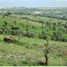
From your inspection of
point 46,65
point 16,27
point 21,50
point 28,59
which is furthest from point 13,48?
point 16,27

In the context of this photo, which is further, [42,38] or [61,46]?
[42,38]

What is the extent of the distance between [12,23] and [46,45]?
29.6m

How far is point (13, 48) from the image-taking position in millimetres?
61219

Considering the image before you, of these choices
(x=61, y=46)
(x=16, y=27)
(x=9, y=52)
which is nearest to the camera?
(x=9, y=52)

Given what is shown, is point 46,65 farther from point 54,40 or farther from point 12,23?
point 12,23

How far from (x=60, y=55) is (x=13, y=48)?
10046 mm

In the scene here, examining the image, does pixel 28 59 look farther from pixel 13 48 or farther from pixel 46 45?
pixel 46 45

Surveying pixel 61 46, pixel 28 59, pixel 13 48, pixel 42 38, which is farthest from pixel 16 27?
pixel 28 59

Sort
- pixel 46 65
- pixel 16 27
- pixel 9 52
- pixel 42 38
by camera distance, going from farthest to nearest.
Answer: pixel 16 27
pixel 42 38
pixel 9 52
pixel 46 65

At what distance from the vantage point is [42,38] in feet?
262

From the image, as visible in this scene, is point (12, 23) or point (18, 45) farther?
point (12, 23)

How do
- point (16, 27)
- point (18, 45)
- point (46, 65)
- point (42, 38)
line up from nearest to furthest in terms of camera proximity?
point (46, 65) → point (18, 45) → point (42, 38) → point (16, 27)

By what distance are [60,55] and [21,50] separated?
8.32 meters

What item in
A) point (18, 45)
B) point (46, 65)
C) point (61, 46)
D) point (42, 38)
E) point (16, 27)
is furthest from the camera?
point (16, 27)
